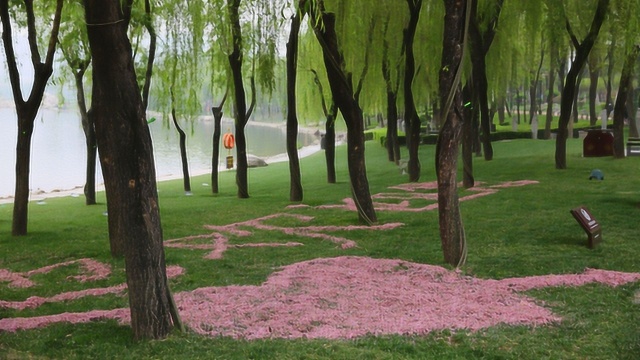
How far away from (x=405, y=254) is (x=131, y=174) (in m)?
4.37

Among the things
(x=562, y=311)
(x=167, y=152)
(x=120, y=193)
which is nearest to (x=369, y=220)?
(x=562, y=311)

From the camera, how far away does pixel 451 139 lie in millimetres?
7254

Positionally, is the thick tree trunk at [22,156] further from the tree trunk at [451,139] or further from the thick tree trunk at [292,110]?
the tree trunk at [451,139]

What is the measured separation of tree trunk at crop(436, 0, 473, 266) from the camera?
722cm

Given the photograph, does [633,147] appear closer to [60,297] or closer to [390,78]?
[390,78]

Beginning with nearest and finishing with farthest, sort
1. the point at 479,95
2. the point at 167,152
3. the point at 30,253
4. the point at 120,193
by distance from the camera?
the point at 120,193 → the point at 30,253 → the point at 479,95 → the point at 167,152

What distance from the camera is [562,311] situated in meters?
5.23

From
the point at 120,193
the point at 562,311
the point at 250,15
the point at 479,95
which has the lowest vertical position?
the point at 562,311

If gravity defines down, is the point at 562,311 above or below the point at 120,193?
below

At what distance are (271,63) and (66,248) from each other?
6432 mm

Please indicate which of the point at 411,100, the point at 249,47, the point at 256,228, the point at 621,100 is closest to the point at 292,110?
the point at 249,47

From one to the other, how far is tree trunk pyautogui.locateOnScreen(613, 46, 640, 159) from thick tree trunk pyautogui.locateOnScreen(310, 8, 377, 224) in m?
7.36

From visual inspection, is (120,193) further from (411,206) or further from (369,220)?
(411,206)

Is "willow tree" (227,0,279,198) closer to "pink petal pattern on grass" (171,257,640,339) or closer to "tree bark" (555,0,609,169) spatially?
"tree bark" (555,0,609,169)
